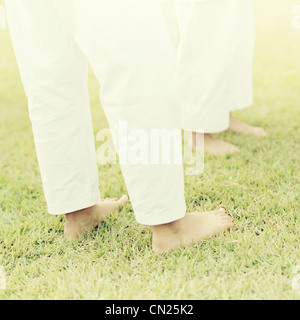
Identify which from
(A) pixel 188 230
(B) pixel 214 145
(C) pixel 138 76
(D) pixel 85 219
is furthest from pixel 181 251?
(B) pixel 214 145

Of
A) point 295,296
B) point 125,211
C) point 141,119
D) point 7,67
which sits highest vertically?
point 141,119

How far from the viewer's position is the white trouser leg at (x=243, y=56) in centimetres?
197

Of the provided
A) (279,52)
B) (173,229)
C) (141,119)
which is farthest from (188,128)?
(279,52)

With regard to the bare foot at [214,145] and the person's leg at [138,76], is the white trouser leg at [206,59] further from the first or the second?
the person's leg at [138,76]

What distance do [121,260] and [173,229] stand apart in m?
0.17

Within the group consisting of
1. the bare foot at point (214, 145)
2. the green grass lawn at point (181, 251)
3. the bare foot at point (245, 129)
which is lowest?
the bare foot at point (245, 129)

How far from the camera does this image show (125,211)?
1.46 meters

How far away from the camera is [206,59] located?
1.80m

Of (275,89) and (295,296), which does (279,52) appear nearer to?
(275,89)

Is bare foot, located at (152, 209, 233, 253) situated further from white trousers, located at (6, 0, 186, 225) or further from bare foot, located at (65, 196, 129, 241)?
bare foot, located at (65, 196, 129, 241)

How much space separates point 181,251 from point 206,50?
3.11 feet

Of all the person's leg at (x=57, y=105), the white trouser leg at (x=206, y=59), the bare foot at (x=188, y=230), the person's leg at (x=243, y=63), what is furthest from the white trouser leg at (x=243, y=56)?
the person's leg at (x=57, y=105)

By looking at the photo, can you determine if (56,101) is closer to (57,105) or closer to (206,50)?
(57,105)

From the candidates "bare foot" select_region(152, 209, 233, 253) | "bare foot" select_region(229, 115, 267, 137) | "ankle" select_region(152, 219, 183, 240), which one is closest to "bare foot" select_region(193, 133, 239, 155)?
"bare foot" select_region(229, 115, 267, 137)
